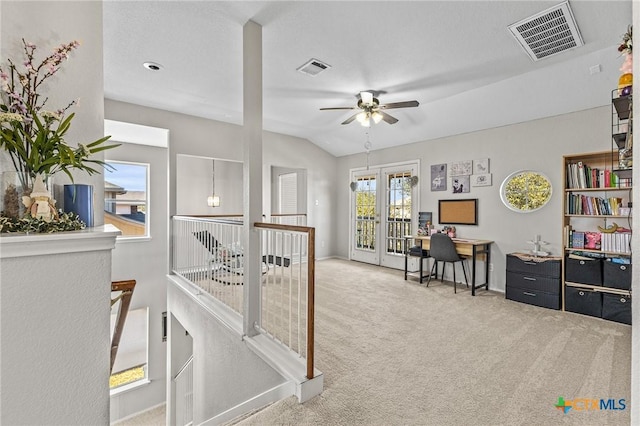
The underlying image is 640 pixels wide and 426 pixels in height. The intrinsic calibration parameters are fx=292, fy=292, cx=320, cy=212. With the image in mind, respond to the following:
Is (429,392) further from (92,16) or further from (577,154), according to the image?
(577,154)

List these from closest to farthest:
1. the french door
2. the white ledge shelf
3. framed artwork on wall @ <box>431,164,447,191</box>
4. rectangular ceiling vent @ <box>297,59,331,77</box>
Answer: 1. the white ledge shelf
2. rectangular ceiling vent @ <box>297,59,331,77</box>
3. framed artwork on wall @ <box>431,164,447,191</box>
4. the french door

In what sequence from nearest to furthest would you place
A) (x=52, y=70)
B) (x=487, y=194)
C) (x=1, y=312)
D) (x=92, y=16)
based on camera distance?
(x=1, y=312), (x=52, y=70), (x=92, y=16), (x=487, y=194)

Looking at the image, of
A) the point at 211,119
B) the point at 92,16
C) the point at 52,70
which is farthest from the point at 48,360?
the point at 211,119

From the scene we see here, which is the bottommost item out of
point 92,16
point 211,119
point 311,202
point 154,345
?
point 154,345

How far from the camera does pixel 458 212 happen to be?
5.04 m

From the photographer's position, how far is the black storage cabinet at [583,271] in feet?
11.1

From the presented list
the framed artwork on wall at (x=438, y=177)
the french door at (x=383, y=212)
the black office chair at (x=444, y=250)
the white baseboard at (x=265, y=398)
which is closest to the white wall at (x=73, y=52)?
the white baseboard at (x=265, y=398)

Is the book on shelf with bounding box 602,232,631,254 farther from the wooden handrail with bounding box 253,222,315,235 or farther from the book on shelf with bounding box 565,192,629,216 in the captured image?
the wooden handrail with bounding box 253,222,315,235

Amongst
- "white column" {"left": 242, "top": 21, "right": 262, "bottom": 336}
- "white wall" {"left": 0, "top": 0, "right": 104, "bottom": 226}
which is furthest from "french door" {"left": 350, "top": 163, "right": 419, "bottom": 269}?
"white wall" {"left": 0, "top": 0, "right": 104, "bottom": 226}

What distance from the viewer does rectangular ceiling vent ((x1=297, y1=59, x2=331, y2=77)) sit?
329 cm

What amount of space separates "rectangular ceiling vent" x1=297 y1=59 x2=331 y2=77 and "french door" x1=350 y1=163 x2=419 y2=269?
3018mm

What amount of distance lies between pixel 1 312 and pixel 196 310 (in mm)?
2813

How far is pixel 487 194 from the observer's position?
4.69 m

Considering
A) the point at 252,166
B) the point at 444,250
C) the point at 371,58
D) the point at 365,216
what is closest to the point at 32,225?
the point at 252,166
